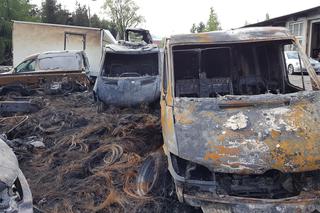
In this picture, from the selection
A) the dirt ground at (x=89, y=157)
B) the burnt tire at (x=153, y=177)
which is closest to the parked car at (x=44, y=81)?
the dirt ground at (x=89, y=157)

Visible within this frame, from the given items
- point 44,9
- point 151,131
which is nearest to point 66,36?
point 151,131

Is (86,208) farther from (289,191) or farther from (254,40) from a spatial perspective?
(254,40)

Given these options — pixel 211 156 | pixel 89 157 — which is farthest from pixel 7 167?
pixel 89 157

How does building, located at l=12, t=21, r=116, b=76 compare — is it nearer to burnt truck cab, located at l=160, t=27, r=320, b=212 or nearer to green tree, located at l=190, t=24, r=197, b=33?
burnt truck cab, located at l=160, t=27, r=320, b=212

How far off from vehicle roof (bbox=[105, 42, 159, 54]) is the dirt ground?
1.55 m

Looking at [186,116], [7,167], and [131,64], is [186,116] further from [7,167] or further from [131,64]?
[131,64]

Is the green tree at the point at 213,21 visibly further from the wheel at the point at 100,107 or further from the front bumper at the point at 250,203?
the front bumper at the point at 250,203

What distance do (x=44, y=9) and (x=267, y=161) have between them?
4679cm

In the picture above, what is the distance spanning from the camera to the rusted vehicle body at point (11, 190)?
3.34 metres

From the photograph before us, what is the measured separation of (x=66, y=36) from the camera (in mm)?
17906

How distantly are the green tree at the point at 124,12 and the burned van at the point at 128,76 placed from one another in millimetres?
51156

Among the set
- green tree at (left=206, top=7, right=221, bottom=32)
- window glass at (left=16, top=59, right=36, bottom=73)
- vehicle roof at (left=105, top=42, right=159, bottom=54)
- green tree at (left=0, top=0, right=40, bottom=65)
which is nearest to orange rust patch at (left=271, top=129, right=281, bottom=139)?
vehicle roof at (left=105, top=42, right=159, bottom=54)

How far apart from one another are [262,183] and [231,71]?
2.55m

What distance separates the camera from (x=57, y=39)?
59.8 feet
